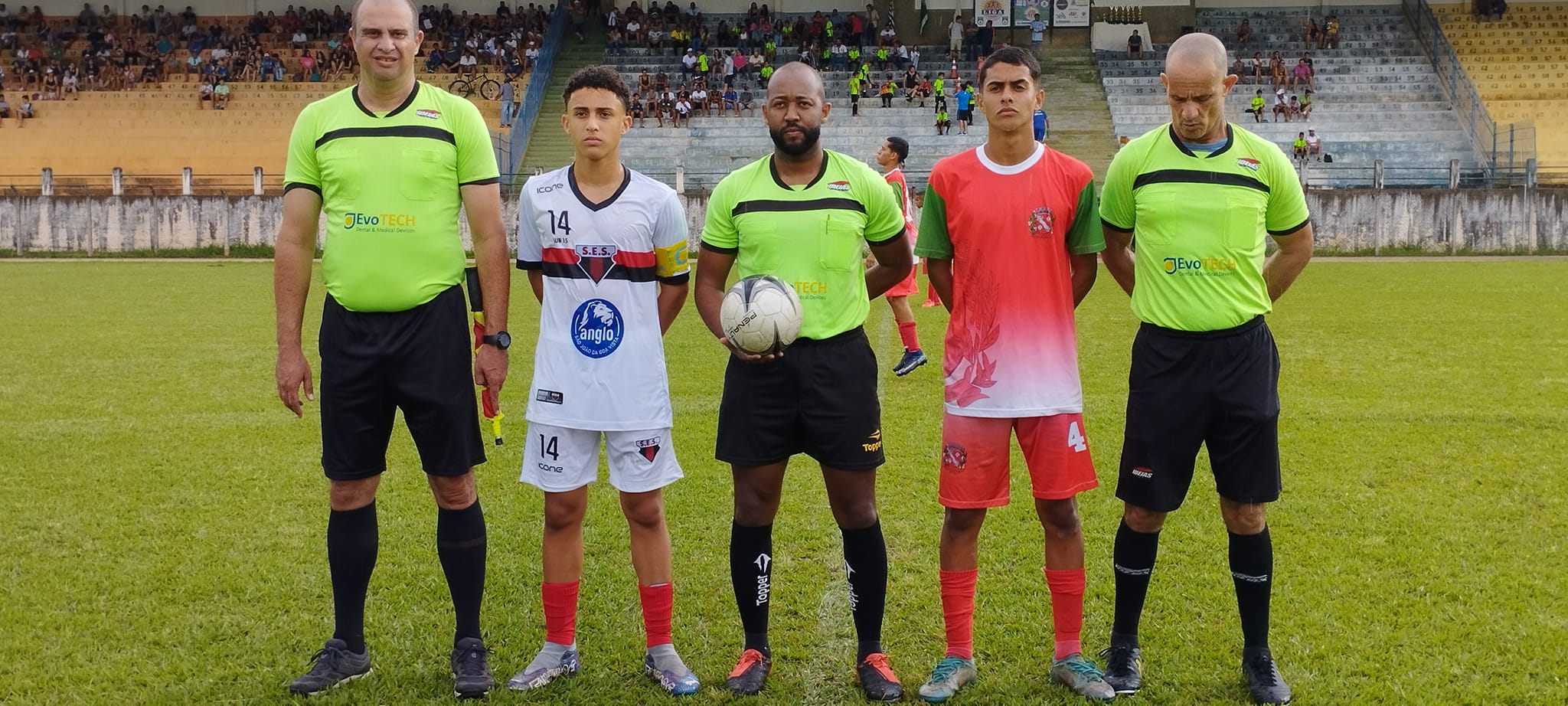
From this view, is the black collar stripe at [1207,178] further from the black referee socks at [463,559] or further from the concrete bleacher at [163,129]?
the concrete bleacher at [163,129]

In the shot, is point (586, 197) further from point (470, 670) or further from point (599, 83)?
point (470, 670)

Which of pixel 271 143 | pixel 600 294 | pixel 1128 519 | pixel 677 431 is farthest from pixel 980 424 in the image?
pixel 271 143

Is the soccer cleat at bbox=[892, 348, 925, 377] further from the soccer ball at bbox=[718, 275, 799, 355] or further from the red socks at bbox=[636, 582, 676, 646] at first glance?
A: the soccer ball at bbox=[718, 275, 799, 355]

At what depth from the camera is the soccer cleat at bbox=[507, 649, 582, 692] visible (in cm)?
412

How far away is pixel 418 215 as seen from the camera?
13.2 feet

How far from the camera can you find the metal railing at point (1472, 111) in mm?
27281

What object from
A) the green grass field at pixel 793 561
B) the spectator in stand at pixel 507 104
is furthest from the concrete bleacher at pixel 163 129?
the green grass field at pixel 793 561

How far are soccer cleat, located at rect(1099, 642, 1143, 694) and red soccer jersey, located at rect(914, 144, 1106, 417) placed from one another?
0.89 m

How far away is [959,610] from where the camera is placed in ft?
13.7

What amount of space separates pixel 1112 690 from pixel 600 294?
Result: 7.36 feet

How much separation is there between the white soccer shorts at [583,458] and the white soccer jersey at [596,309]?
0.16ft

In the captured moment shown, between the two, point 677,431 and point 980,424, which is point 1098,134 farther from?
point 980,424

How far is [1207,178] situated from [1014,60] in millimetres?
770

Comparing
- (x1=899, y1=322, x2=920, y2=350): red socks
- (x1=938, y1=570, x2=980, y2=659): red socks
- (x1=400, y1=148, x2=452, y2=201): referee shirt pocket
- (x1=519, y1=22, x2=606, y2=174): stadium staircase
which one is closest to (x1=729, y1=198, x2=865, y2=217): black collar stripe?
(x1=400, y1=148, x2=452, y2=201): referee shirt pocket
